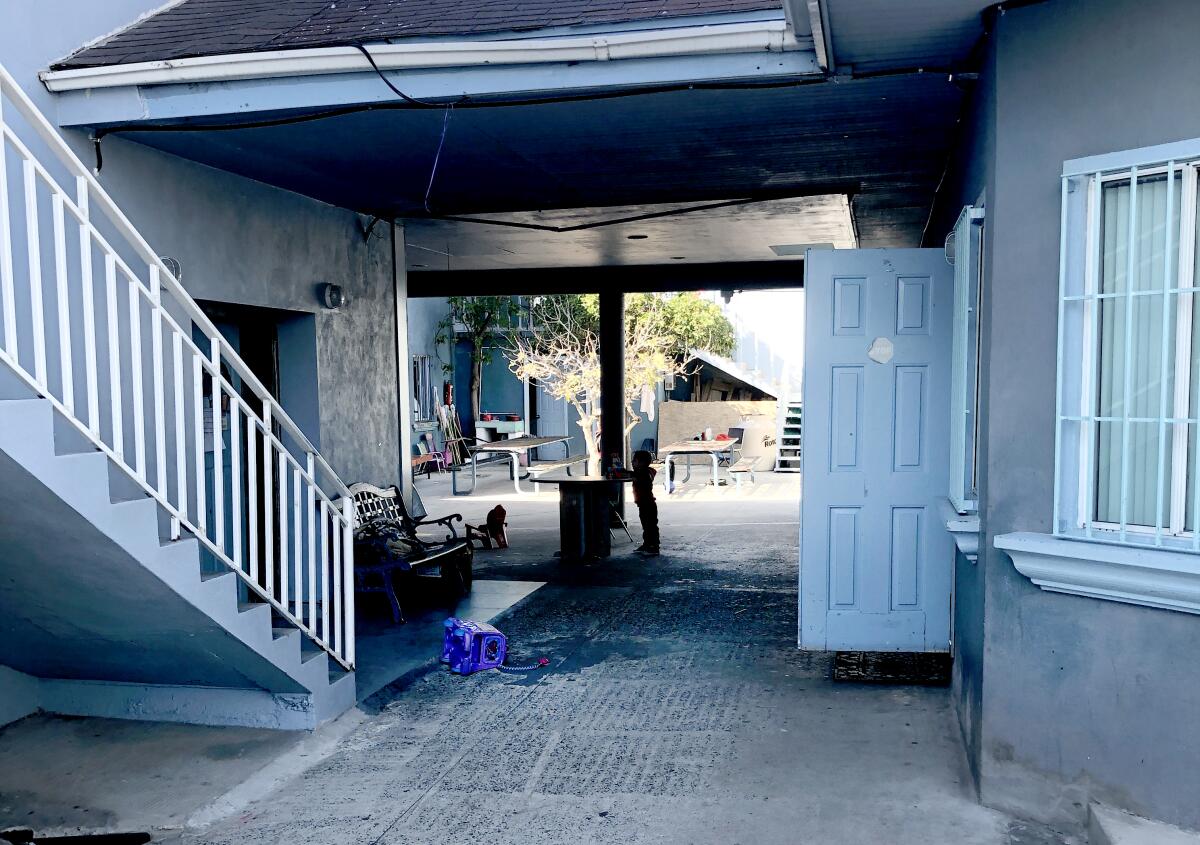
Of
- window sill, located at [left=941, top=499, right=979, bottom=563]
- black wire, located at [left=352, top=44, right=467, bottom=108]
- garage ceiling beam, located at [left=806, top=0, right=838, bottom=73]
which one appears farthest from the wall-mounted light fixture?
window sill, located at [left=941, top=499, right=979, bottom=563]

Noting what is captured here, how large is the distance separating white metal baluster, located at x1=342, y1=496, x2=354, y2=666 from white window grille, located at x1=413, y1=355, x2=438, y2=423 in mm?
13936

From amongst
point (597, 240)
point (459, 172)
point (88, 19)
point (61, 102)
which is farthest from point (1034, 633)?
point (597, 240)

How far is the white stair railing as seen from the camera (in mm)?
3330

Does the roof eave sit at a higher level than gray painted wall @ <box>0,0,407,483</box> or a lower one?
higher

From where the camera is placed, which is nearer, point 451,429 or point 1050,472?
point 1050,472

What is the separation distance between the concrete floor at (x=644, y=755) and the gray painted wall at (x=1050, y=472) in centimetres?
34

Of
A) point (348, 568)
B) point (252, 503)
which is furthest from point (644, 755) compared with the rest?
point (252, 503)

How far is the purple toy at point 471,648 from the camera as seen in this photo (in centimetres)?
568

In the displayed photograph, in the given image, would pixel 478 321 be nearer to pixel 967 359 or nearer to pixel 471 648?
pixel 471 648

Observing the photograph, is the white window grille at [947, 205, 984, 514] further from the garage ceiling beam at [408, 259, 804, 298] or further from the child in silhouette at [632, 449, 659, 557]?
the garage ceiling beam at [408, 259, 804, 298]

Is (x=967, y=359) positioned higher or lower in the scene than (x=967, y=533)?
higher

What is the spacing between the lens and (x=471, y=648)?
5680mm

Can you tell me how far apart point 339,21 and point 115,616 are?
300 cm

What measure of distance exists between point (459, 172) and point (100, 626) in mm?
3544
